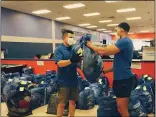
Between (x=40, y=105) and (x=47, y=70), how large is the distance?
1727 millimetres

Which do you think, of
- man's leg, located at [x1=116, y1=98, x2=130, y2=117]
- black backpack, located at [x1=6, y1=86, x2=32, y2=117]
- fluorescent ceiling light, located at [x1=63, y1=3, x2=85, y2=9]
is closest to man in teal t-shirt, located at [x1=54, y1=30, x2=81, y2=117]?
man's leg, located at [x1=116, y1=98, x2=130, y2=117]

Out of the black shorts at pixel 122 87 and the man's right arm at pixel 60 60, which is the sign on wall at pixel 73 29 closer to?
the man's right arm at pixel 60 60

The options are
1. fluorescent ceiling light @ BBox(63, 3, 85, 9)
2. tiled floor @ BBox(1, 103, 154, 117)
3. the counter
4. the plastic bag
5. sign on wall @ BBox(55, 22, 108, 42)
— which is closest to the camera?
the plastic bag

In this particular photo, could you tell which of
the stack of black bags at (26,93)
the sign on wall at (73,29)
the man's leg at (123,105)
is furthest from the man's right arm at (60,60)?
the sign on wall at (73,29)

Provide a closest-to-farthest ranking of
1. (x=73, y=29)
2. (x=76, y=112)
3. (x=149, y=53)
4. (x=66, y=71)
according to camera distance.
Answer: (x=66, y=71) < (x=76, y=112) < (x=149, y=53) < (x=73, y=29)

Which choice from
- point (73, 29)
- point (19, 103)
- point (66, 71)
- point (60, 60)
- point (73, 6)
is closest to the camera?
point (60, 60)

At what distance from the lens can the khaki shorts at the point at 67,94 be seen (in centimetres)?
311

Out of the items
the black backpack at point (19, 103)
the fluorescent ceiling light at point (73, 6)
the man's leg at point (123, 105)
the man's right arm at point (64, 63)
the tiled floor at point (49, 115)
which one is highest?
the fluorescent ceiling light at point (73, 6)

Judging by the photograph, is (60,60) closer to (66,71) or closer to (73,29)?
(66,71)

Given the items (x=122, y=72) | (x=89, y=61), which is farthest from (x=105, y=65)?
(x=122, y=72)

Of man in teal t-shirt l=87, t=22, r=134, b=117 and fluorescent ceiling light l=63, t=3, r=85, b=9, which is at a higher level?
fluorescent ceiling light l=63, t=3, r=85, b=9

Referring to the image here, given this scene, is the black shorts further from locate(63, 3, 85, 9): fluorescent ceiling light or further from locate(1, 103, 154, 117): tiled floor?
locate(63, 3, 85, 9): fluorescent ceiling light

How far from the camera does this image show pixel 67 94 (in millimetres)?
3139

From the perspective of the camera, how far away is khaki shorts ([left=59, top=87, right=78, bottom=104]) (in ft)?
10.2
